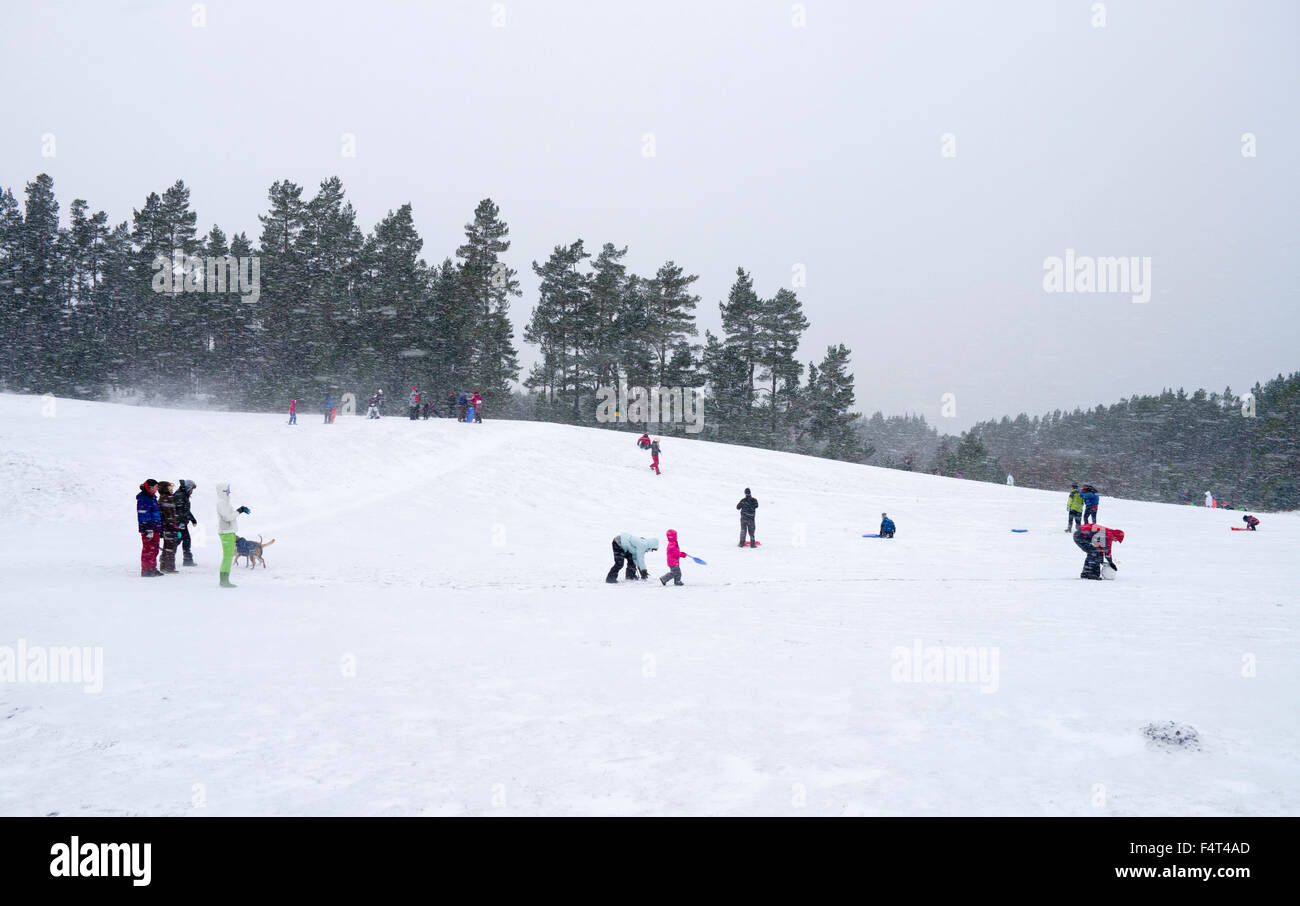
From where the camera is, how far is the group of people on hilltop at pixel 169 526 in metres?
12.8

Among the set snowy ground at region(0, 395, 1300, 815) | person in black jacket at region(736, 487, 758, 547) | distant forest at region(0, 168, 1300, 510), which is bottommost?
snowy ground at region(0, 395, 1300, 815)

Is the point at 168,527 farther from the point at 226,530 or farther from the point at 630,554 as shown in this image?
the point at 630,554

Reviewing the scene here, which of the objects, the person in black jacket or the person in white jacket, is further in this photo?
the person in black jacket

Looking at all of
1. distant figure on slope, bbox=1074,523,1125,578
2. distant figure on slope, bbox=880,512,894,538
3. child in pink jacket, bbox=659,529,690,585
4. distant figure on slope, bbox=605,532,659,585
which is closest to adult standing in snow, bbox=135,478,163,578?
distant figure on slope, bbox=605,532,659,585

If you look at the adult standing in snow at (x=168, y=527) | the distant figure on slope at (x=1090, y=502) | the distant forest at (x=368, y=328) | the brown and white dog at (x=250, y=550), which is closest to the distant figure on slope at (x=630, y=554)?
the brown and white dog at (x=250, y=550)

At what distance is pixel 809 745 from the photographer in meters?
5.52

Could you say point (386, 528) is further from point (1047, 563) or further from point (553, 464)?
point (1047, 563)

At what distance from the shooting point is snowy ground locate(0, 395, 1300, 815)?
477cm

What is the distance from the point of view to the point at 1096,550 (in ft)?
44.7

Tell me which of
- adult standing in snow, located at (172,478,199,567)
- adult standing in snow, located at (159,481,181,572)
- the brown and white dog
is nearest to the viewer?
adult standing in snow, located at (159,481,181,572)

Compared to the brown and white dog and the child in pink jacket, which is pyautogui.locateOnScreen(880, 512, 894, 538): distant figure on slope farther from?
the brown and white dog

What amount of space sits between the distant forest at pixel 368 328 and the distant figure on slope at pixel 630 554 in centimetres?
3704

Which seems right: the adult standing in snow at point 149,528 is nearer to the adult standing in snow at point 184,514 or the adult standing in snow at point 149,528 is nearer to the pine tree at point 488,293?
the adult standing in snow at point 184,514

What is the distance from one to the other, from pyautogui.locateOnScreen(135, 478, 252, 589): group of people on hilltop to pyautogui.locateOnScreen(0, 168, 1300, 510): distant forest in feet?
134
